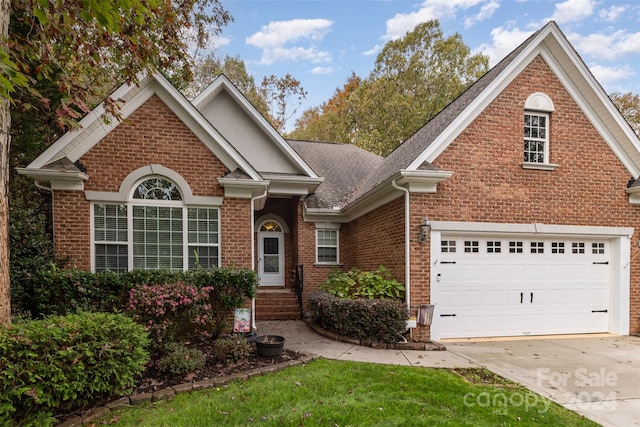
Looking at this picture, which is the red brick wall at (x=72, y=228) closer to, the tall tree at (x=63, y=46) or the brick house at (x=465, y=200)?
the brick house at (x=465, y=200)

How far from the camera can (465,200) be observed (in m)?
8.20

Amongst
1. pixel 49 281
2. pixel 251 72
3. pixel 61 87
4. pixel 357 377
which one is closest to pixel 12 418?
pixel 49 281

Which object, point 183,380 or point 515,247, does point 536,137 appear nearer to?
point 515,247

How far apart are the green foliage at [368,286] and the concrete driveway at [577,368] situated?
1.63 meters

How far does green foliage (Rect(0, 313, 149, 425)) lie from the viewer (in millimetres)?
3828

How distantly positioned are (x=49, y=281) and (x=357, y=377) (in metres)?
5.73

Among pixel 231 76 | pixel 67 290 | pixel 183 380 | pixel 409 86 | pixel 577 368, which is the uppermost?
pixel 231 76

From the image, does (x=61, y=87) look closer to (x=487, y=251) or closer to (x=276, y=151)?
(x=276, y=151)

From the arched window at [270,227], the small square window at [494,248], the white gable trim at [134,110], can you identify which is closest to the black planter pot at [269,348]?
the white gable trim at [134,110]

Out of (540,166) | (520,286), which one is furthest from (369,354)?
(540,166)

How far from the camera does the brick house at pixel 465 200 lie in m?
7.64

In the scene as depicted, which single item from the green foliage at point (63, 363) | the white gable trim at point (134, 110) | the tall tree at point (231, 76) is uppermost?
the tall tree at point (231, 76)

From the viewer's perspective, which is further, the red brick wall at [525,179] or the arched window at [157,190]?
the red brick wall at [525,179]

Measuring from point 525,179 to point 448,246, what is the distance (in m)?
2.48
